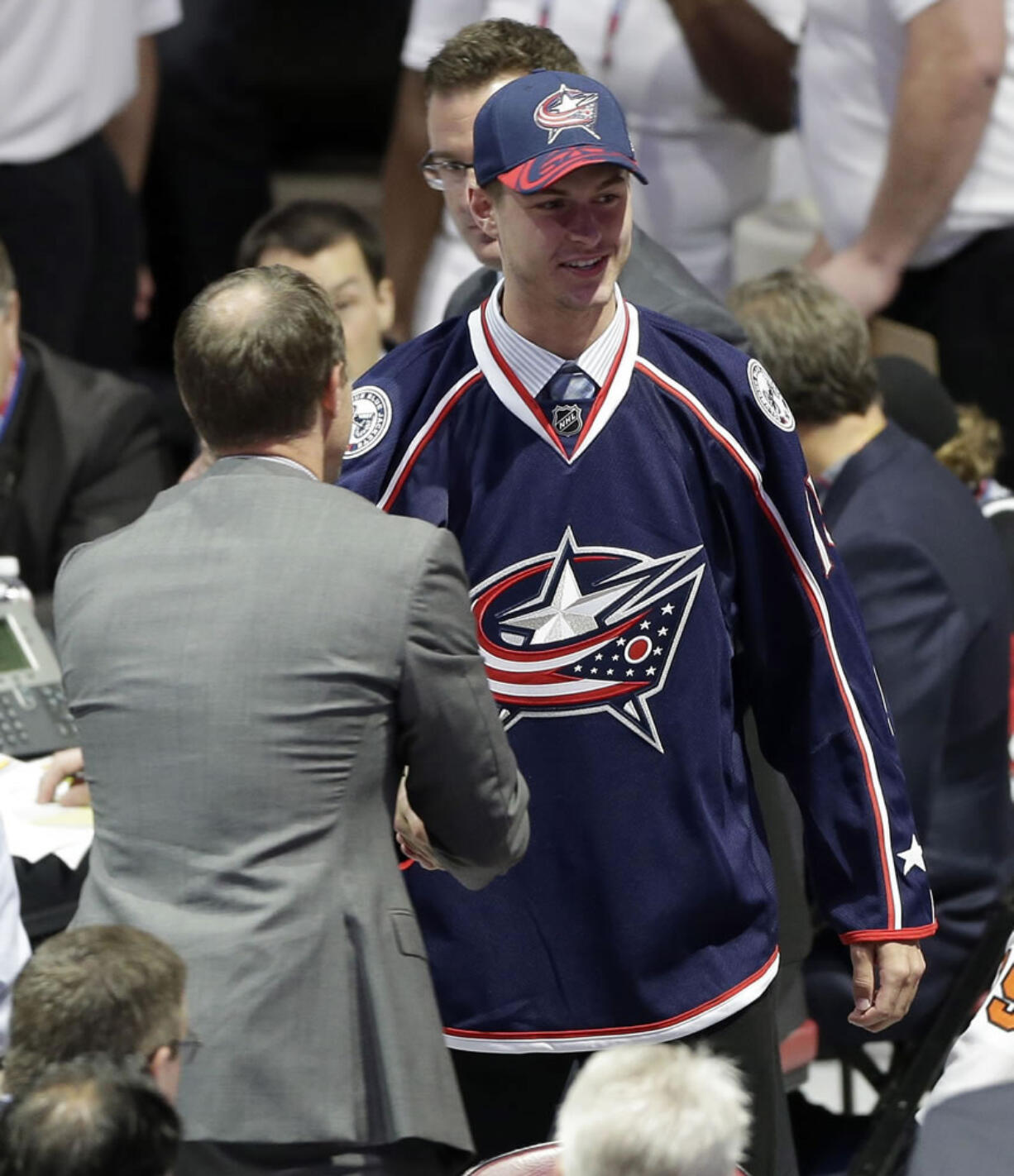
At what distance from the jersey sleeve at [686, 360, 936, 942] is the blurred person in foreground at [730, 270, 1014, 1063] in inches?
28.7

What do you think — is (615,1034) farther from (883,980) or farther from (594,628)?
(594,628)

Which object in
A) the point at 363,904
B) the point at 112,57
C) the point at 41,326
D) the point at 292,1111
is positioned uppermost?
the point at 363,904

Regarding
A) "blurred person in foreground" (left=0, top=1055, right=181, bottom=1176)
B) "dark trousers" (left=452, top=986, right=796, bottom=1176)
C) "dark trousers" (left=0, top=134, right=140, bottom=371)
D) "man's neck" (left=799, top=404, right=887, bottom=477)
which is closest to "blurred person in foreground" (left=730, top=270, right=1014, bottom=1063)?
"man's neck" (left=799, top=404, right=887, bottom=477)

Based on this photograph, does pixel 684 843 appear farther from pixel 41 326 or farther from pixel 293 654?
pixel 41 326

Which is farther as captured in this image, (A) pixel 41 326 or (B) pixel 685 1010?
(A) pixel 41 326

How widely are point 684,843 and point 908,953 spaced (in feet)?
0.93

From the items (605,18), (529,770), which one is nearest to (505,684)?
(529,770)

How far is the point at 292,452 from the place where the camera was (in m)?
2.02

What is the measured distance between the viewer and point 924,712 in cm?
306

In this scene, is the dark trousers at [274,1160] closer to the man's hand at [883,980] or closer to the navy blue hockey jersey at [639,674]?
the navy blue hockey jersey at [639,674]

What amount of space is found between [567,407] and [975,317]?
7.38 feet

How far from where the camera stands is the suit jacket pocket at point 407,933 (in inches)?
76.8

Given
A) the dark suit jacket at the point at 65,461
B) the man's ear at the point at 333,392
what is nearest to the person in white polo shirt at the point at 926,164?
the dark suit jacket at the point at 65,461

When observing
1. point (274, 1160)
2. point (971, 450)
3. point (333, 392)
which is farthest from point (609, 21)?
point (274, 1160)
